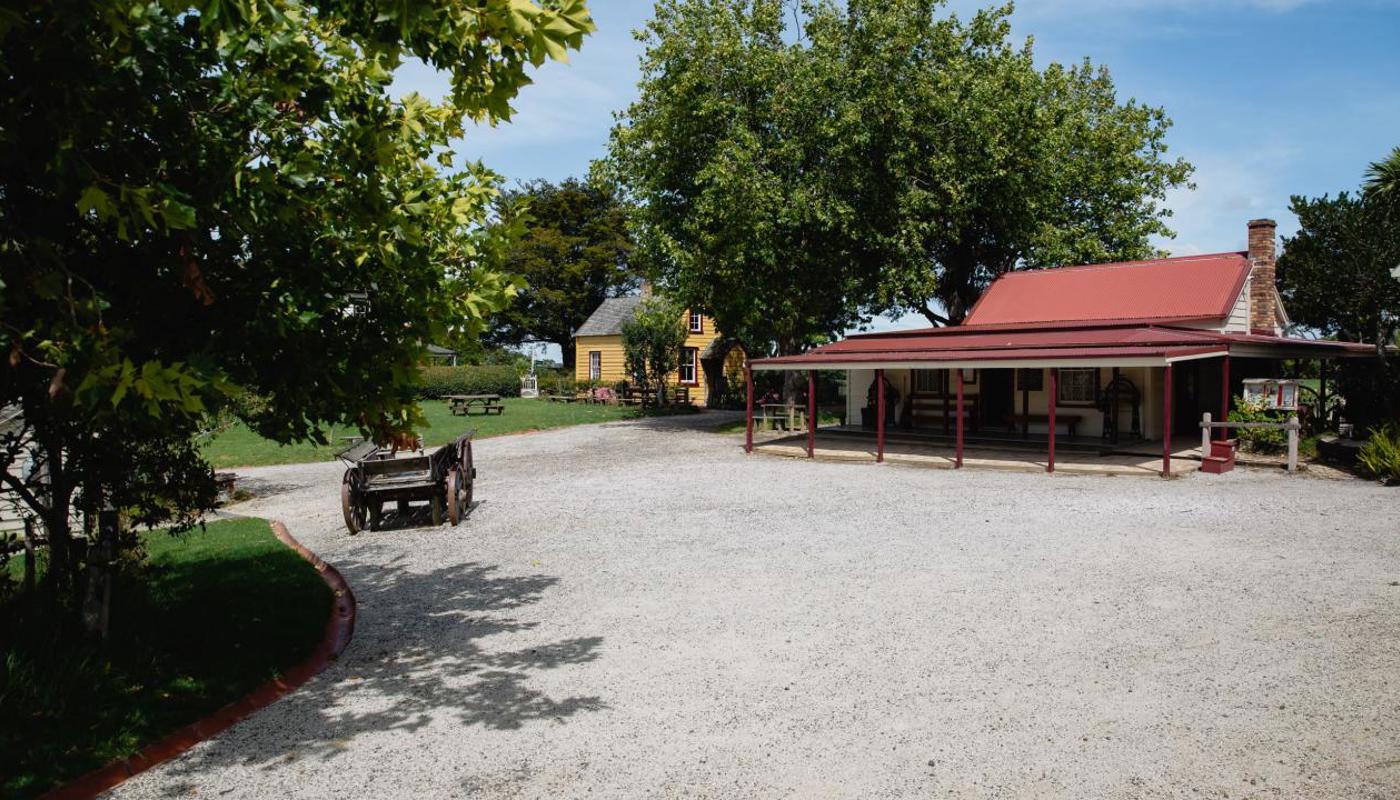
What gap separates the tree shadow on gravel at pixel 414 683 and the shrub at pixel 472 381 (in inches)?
1571

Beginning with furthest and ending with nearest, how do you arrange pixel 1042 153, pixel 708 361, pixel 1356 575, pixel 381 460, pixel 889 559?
1. pixel 708 361
2. pixel 1042 153
3. pixel 381 460
4. pixel 889 559
5. pixel 1356 575

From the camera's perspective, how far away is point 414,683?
6.06 metres

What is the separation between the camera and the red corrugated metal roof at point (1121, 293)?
22719 mm

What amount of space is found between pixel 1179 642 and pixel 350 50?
694 centimetres

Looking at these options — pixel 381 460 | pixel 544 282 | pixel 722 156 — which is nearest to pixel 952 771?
pixel 381 460

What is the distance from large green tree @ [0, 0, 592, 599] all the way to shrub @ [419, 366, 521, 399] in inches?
1660

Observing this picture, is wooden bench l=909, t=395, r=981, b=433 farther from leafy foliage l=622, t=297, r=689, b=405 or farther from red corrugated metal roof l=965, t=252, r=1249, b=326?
leafy foliage l=622, t=297, r=689, b=405

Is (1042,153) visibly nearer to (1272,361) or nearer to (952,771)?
(1272,361)

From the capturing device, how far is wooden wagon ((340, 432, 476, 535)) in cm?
1188

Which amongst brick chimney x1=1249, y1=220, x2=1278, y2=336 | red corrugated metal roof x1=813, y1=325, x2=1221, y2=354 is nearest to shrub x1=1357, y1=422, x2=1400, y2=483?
red corrugated metal roof x1=813, y1=325, x2=1221, y2=354

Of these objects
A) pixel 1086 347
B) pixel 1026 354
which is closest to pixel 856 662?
pixel 1026 354

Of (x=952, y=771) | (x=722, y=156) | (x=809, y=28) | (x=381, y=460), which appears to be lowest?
(x=952, y=771)

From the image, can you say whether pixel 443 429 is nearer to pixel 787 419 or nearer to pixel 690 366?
pixel 787 419

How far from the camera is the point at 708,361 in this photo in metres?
42.2
